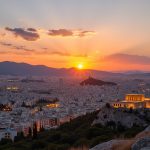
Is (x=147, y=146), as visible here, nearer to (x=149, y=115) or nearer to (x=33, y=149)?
(x=33, y=149)

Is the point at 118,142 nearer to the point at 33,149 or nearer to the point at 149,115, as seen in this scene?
the point at 33,149

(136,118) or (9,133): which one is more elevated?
(136,118)

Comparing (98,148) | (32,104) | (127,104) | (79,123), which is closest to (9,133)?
(79,123)

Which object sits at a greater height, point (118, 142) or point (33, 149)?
point (118, 142)

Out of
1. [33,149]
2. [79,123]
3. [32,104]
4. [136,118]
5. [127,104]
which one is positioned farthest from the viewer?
[32,104]

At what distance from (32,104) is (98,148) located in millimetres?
95873

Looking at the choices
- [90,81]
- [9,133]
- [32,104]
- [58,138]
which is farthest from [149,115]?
[90,81]

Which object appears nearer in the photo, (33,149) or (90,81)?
(33,149)

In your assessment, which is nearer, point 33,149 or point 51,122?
point 33,149

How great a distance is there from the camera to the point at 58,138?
23297 millimetres

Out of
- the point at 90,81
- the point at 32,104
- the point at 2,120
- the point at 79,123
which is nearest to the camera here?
the point at 79,123

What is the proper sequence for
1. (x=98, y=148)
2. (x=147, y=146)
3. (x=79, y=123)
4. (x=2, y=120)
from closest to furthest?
(x=147, y=146) → (x=98, y=148) → (x=79, y=123) → (x=2, y=120)

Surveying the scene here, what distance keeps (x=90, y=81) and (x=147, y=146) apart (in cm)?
18847

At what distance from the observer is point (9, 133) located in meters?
44.5
